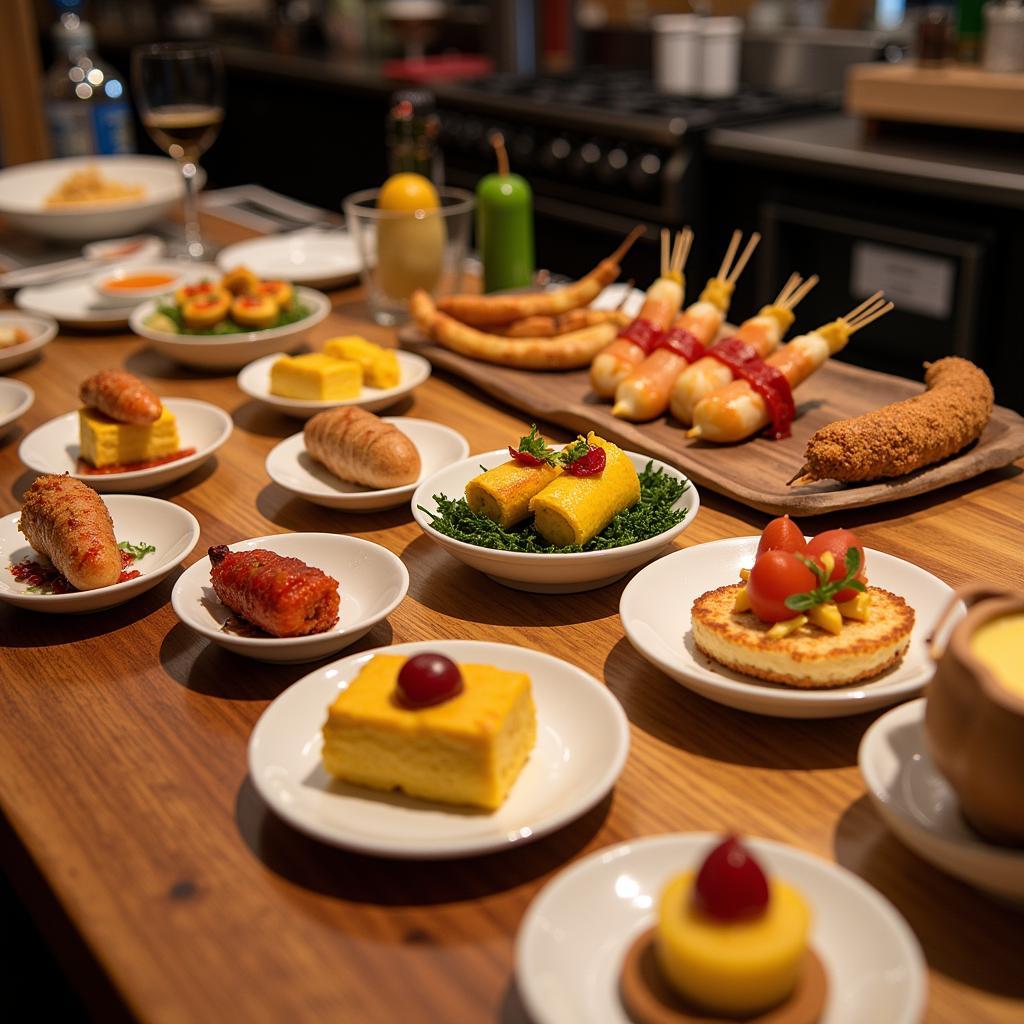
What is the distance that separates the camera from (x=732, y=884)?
0.71m

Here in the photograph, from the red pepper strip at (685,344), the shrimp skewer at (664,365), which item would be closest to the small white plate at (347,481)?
the shrimp skewer at (664,365)

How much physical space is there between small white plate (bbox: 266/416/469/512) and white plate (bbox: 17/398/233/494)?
4.0 inches

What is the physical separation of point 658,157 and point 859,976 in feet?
10.3

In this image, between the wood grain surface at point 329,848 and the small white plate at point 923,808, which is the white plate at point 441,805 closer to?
the wood grain surface at point 329,848

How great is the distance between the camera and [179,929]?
2.81ft

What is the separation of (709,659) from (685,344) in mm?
783

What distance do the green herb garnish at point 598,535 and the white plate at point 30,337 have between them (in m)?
1.07

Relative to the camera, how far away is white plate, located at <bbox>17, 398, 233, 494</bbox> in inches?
61.8

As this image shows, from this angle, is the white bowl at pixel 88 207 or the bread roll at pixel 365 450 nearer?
the bread roll at pixel 365 450

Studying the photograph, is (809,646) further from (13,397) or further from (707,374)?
(13,397)

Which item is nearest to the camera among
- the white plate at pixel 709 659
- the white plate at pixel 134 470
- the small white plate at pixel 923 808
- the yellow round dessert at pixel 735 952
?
the yellow round dessert at pixel 735 952

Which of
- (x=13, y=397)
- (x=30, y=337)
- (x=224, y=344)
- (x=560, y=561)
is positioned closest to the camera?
(x=560, y=561)

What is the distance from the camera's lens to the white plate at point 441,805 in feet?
2.90

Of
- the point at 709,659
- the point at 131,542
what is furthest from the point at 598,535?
the point at 131,542
